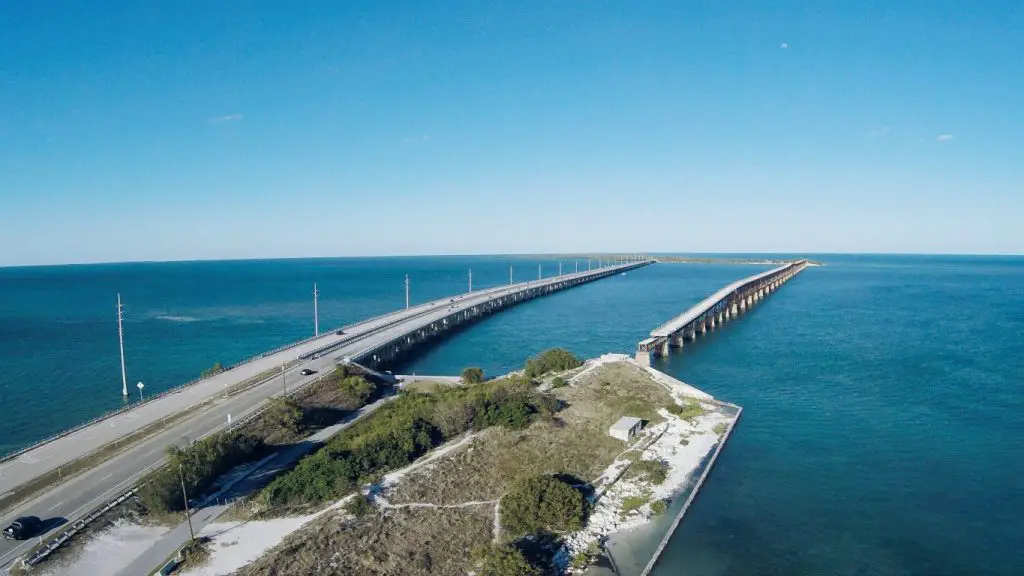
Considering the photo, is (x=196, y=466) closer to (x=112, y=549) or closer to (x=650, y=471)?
(x=112, y=549)

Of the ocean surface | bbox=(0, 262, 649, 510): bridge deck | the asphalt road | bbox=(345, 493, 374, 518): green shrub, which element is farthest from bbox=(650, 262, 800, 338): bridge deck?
bbox=(345, 493, 374, 518): green shrub

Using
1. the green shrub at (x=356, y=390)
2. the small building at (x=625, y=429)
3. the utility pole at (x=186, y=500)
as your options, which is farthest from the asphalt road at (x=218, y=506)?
the small building at (x=625, y=429)

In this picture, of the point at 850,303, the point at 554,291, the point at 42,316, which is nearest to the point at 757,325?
the point at 850,303

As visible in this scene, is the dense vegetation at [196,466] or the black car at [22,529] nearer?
the black car at [22,529]

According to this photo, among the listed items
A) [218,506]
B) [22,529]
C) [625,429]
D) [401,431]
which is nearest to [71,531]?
[22,529]

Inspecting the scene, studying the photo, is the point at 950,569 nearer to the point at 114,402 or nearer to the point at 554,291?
the point at 114,402

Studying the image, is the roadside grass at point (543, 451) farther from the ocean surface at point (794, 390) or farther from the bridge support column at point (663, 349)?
the bridge support column at point (663, 349)

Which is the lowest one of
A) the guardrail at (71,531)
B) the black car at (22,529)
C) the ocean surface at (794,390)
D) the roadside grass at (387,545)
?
the ocean surface at (794,390)
